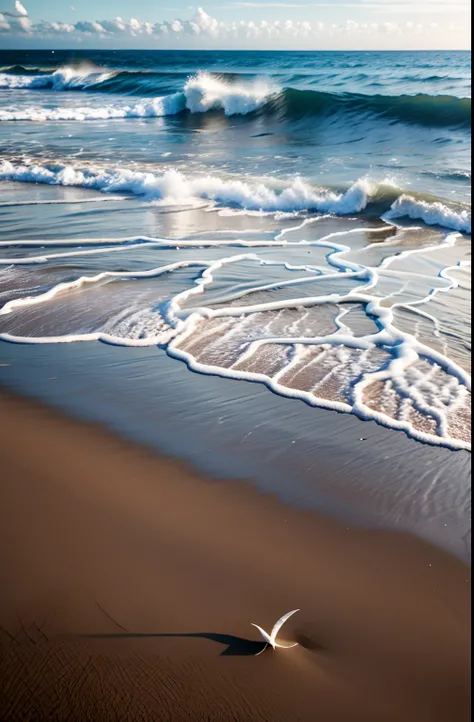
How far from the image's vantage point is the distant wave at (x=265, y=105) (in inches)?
699

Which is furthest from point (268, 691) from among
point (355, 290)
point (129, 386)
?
point (355, 290)

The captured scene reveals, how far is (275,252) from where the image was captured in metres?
7.27

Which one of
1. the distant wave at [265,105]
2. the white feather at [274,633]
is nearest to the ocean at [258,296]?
the white feather at [274,633]

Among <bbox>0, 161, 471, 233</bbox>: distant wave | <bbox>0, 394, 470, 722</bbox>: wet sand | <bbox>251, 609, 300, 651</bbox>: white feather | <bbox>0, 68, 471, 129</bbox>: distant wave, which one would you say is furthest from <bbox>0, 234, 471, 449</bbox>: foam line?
<bbox>0, 68, 471, 129</bbox>: distant wave

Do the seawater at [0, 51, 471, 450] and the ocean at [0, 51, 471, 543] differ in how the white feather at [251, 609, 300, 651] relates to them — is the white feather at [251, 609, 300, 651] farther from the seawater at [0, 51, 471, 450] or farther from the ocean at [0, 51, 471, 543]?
the seawater at [0, 51, 471, 450]

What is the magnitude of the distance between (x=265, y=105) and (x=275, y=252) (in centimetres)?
1544

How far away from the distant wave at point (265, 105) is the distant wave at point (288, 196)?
8.33m

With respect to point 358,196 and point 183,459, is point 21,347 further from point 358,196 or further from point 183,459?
point 358,196

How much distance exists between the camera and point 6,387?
13.1ft

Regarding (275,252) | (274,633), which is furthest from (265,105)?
(274,633)

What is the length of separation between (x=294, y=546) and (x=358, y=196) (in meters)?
8.23

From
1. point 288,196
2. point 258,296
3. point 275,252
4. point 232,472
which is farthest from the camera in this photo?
point 288,196

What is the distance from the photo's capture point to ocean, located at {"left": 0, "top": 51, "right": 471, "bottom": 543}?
3545mm

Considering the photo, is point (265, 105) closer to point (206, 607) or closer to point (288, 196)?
point (288, 196)
